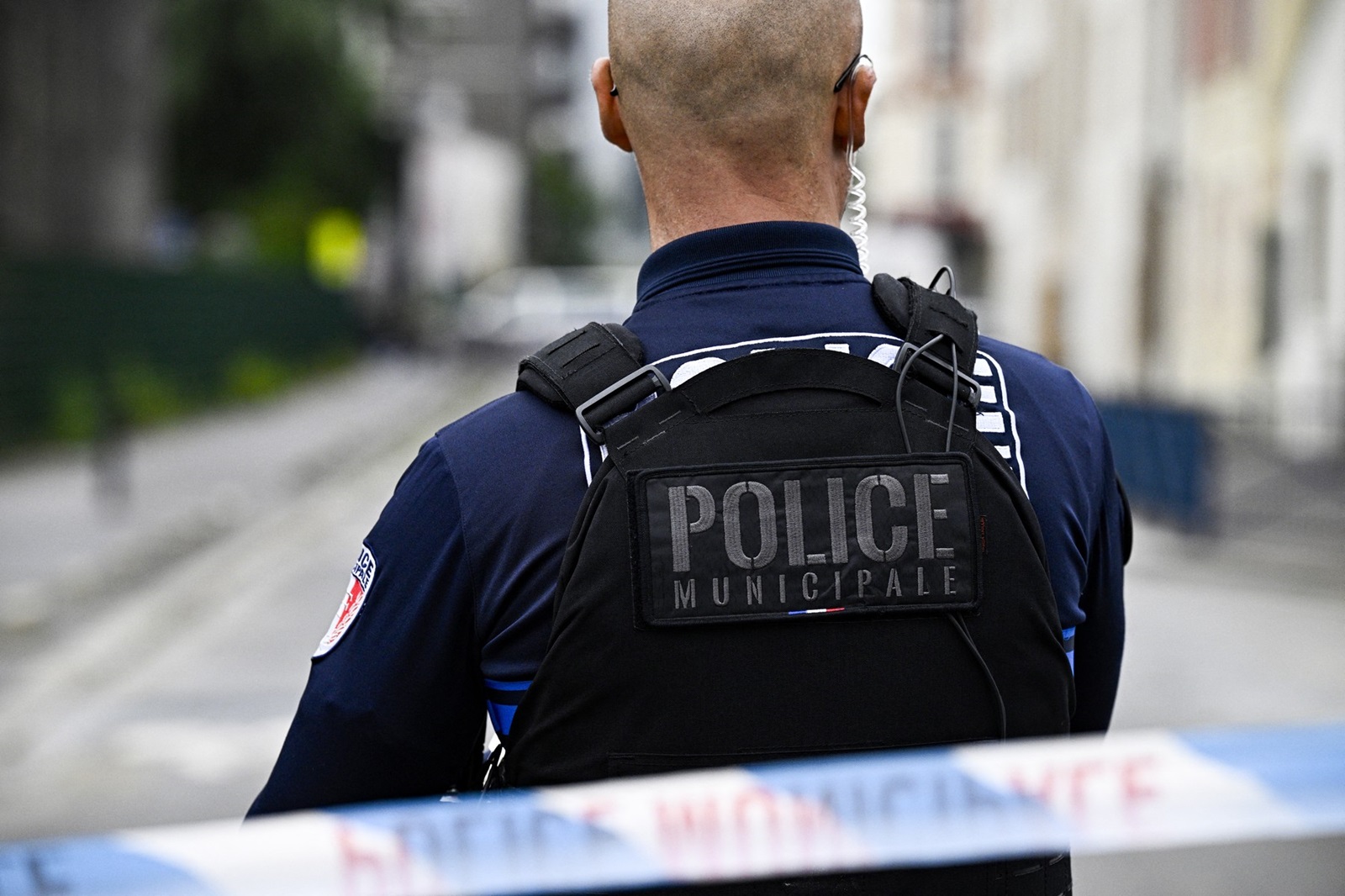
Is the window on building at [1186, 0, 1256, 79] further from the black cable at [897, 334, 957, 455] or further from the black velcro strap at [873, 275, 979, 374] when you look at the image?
the black cable at [897, 334, 957, 455]

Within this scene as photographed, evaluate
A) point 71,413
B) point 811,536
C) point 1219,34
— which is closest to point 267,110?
point 71,413

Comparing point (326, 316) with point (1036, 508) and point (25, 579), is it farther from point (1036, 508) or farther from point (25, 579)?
point (1036, 508)

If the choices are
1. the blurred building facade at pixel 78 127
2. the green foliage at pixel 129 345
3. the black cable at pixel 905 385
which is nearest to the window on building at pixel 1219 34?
the green foliage at pixel 129 345

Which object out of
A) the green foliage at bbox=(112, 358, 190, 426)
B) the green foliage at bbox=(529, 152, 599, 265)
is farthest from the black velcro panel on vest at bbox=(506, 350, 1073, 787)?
the green foliage at bbox=(529, 152, 599, 265)

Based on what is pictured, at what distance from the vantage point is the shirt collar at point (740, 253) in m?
1.85

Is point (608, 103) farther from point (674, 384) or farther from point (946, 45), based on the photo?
point (946, 45)

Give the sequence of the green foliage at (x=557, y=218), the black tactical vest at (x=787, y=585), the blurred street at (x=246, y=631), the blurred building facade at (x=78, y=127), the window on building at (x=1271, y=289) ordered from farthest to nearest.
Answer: the green foliage at (x=557, y=218) < the blurred building facade at (x=78, y=127) < the window on building at (x=1271, y=289) < the blurred street at (x=246, y=631) < the black tactical vest at (x=787, y=585)

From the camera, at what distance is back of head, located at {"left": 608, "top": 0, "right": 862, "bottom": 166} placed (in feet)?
5.88

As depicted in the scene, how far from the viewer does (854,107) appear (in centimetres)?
193

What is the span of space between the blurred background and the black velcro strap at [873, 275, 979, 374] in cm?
24

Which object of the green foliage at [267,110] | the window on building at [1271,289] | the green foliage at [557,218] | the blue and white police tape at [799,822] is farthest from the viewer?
the green foliage at [557,218]

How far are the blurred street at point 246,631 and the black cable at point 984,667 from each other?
11.1ft

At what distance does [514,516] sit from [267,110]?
1220 inches

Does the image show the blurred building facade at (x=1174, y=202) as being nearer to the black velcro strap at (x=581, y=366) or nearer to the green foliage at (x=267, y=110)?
the black velcro strap at (x=581, y=366)
